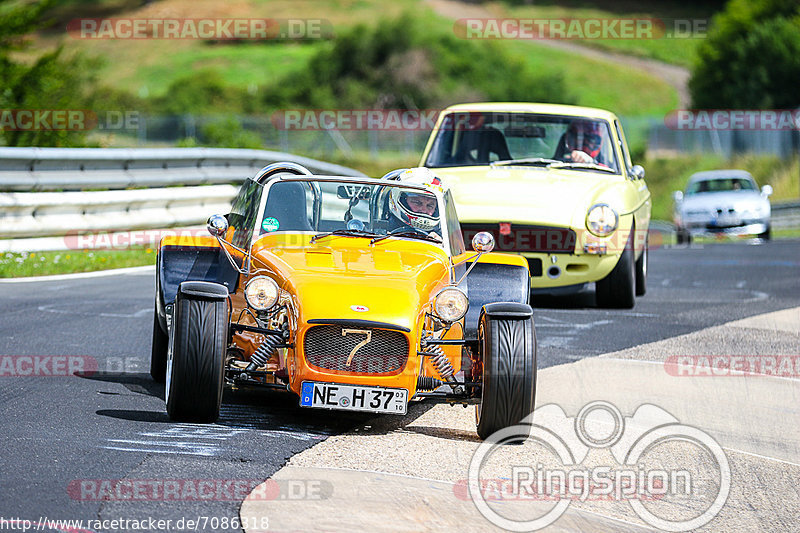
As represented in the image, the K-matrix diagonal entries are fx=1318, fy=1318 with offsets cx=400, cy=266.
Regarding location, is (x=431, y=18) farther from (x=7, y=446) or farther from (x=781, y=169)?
(x=7, y=446)

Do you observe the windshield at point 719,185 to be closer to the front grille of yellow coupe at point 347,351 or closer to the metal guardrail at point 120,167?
the metal guardrail at point 120,167

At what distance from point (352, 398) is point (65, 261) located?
28.0 ft

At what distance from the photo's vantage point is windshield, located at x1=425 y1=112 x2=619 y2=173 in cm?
1270

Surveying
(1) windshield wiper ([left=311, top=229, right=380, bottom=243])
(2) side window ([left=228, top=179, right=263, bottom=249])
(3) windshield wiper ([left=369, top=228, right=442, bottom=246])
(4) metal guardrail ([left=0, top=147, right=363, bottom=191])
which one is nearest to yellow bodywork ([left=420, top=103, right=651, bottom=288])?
(2) side window ([left=228, top=179, right=263, bottom=249])

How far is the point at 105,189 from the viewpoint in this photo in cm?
1677

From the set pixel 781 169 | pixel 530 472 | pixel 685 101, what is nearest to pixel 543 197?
pixel 530 472

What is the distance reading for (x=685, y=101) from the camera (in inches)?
3219

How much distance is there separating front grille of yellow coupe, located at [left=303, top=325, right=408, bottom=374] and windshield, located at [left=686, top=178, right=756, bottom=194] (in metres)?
21.5

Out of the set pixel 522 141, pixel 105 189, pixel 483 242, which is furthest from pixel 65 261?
pixel 483 242

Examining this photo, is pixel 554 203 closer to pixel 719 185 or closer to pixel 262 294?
pixel 262 294

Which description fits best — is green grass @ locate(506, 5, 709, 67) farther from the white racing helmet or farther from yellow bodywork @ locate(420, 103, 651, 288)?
the white racing helmet

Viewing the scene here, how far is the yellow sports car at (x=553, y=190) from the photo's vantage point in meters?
11.4

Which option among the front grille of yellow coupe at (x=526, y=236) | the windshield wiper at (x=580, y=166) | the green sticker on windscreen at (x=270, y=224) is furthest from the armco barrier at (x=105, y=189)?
the green sticker on windscreen at (x=270, y=224)

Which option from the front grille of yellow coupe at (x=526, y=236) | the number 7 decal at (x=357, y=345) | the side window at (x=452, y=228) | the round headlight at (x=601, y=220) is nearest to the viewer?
the number 7 decal at (x=357, y=345)
